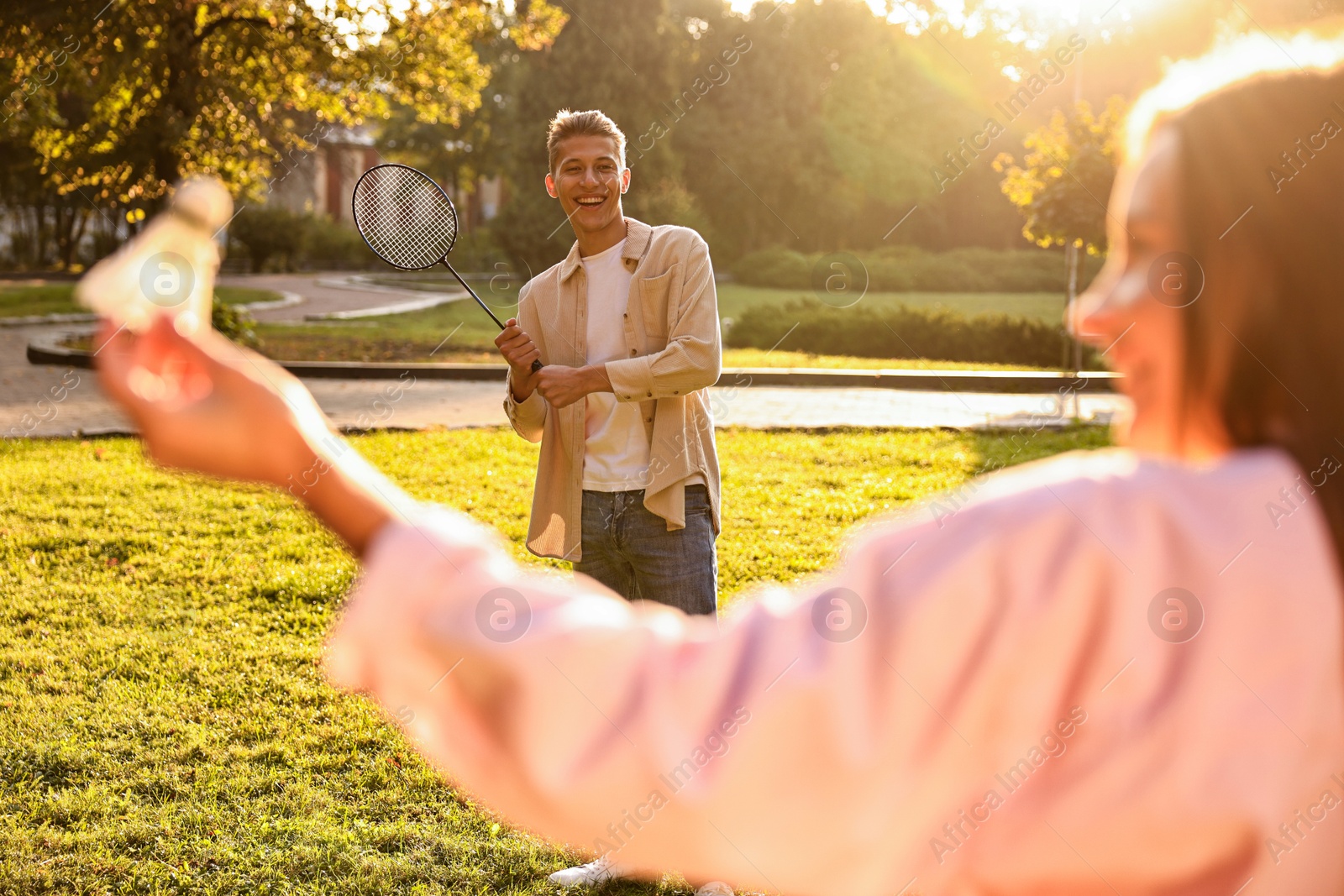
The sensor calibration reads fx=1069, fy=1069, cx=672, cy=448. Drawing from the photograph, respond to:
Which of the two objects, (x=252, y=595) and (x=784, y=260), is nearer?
(x=252, y=595)

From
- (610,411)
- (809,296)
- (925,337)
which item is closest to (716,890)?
(610,411)

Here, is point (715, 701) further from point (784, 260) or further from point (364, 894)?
point (784, 260)

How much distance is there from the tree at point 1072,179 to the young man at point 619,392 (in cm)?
1270

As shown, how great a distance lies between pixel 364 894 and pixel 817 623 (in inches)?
126

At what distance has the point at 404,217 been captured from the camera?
378cm

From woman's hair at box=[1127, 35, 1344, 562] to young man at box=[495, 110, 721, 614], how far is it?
8.30 feet

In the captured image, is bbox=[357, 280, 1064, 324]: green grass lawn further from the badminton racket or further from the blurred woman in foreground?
the blurred woman in foreground

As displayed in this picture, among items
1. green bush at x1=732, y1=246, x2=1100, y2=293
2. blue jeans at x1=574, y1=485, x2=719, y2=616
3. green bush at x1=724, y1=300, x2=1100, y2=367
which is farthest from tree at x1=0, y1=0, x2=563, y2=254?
green bush at x1=732, y1=246, x2=1100, y2=293

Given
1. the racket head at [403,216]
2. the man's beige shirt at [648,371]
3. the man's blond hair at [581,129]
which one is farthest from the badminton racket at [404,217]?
the man's blond hair at [581,129]

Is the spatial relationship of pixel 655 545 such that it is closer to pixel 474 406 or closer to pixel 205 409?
pixel 205 409

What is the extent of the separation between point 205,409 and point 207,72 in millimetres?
16209

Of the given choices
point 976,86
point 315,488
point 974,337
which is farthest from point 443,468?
point 976,86

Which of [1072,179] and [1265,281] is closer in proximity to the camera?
[1265,281]

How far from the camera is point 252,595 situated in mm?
6016
